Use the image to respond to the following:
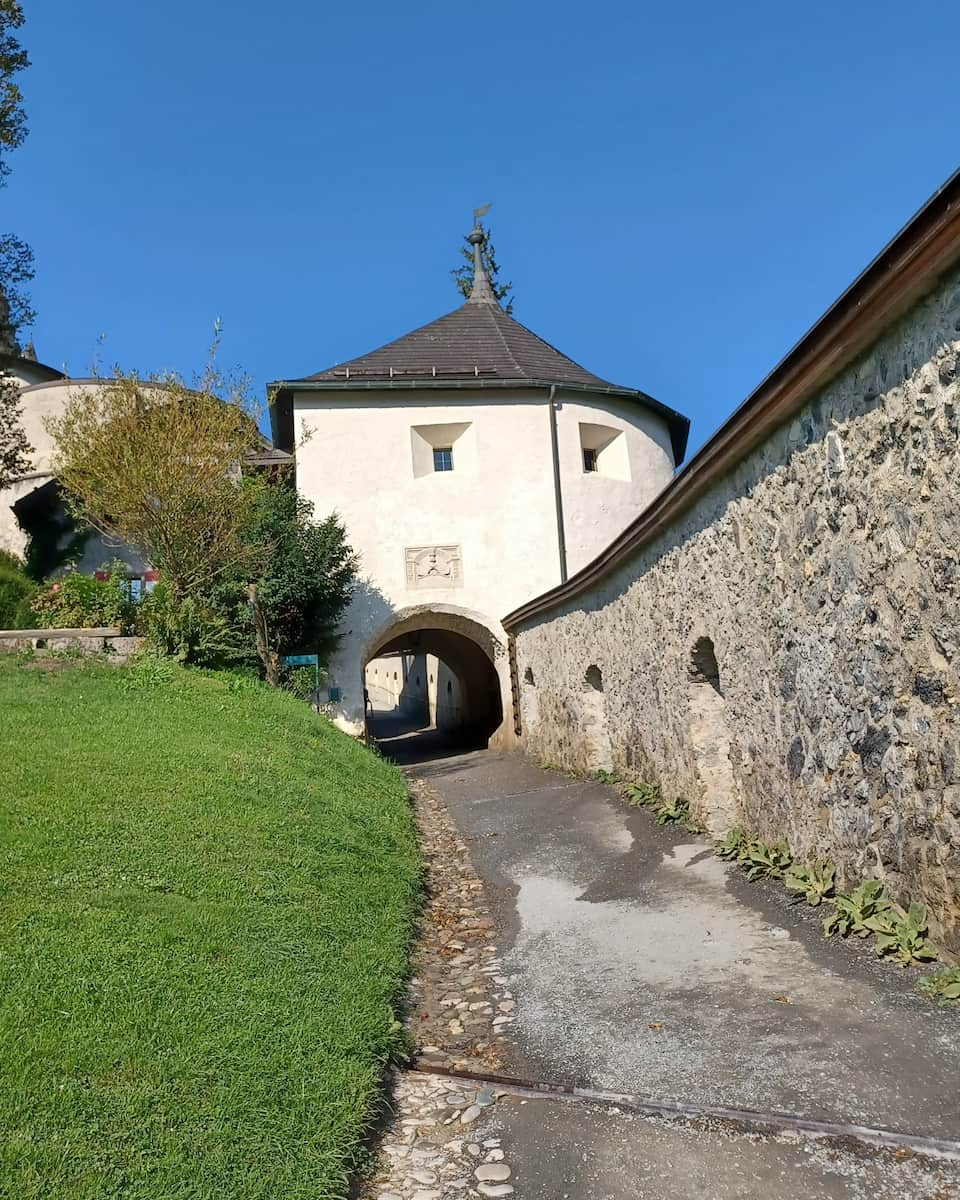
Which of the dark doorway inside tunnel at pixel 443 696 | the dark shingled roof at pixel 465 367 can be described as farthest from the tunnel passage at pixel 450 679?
the dark shingled roof at pixel 465 367

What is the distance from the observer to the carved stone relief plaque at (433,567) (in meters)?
16.3

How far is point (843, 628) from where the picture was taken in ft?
14.4

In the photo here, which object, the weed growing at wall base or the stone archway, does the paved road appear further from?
the stone archway

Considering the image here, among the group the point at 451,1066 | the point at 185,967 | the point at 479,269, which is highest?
the point at 479,269

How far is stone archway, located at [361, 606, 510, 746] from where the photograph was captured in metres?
16.4

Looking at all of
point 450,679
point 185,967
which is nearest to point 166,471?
point 185,967

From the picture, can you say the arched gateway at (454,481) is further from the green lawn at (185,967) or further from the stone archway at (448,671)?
the green lawn at (185,967)

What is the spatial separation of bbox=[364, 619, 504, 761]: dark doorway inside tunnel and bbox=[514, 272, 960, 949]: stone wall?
33.1ft

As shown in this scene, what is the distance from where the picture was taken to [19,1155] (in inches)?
85.7

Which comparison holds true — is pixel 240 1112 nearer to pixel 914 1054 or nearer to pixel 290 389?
pixel 914 1054

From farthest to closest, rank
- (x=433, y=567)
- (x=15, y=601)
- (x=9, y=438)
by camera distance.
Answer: (x=433, y=567) → (x=9, y=438) → (x=15, y=601)

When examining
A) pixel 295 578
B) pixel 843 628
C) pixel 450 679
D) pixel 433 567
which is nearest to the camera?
pixel 843 628

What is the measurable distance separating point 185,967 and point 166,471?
378 inches

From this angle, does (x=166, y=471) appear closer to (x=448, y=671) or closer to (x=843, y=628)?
(x=843, y=628)
